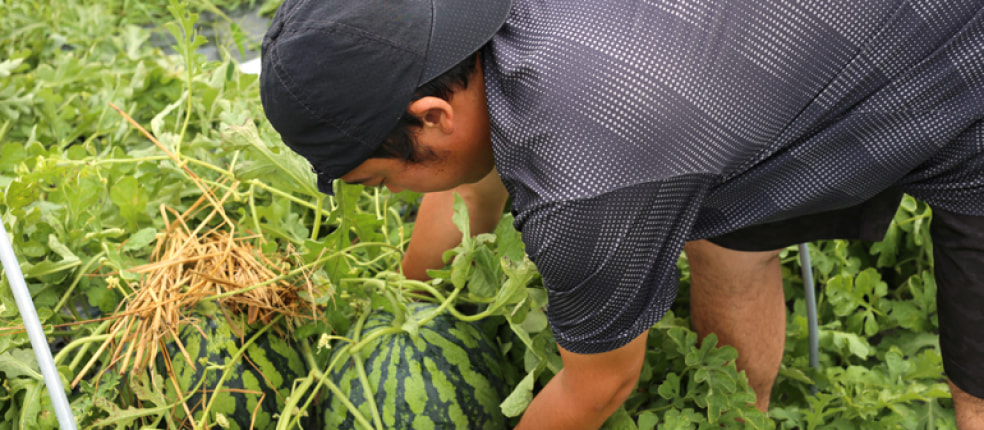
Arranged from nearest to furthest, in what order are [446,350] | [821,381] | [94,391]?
[94,391] < [446,350] < [821,381]

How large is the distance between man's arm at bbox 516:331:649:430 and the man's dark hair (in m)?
0.40

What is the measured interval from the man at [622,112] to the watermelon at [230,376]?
0.49 m

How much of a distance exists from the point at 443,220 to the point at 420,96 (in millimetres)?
728

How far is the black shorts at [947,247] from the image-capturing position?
1.38m

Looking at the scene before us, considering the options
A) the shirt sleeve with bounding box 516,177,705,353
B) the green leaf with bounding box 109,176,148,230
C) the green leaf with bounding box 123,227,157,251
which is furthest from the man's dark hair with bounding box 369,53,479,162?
the green leaf with bounding box 109,176,148,230

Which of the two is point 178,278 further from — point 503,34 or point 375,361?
point 503,34

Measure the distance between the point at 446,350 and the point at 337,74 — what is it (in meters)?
0.72

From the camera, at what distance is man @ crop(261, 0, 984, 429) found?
1046 millimetres

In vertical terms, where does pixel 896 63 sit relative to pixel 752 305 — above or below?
above

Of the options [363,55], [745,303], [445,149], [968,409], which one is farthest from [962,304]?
[363,55]

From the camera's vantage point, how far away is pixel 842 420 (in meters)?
1.82

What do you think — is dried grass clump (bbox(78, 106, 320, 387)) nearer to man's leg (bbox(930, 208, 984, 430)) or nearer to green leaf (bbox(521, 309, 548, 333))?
green leaf (bbox(521, 309, 548, 333))

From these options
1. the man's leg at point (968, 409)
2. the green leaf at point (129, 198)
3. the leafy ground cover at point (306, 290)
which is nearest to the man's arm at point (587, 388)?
the leafy ground cover at point (306, 290)

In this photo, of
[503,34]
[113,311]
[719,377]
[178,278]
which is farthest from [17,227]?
[719,377]
